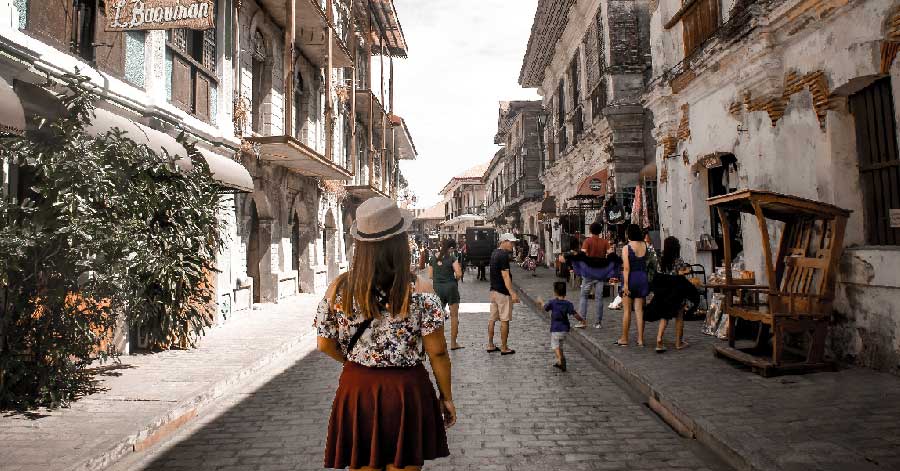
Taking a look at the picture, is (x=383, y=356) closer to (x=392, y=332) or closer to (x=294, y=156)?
(x=392, y=332)

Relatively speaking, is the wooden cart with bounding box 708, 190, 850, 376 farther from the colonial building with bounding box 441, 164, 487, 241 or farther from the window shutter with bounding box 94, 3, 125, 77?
the colonial building with bounding box 441, 164, 487, 241

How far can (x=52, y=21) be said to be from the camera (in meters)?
6.89

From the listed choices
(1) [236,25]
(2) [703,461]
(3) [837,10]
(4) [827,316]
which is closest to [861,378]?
(4) [827,316]

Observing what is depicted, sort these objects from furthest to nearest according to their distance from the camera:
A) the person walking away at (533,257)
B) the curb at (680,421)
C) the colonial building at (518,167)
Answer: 1. the colonial building at (518,167)
2. the person walking away at (533,257)
3. the curb at (680,421)

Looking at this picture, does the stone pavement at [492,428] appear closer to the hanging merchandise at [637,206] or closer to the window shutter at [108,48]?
the window shutter at [108,48]

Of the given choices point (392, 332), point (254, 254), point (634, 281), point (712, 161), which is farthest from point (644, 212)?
point (392, 332)

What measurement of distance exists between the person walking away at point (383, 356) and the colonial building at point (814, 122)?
5.42 meters

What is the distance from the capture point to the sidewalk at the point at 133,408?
13.0 ft

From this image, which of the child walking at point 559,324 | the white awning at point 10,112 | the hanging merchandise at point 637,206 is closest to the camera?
the white awning at point 10,112

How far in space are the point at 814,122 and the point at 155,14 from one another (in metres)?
7.94

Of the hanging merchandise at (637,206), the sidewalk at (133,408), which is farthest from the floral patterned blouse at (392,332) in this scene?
the hanging merchandise at (637,206)

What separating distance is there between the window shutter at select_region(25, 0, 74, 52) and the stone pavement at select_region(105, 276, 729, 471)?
4.76 meters

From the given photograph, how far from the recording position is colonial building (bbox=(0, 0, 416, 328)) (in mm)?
6812

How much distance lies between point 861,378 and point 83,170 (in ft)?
24.9
